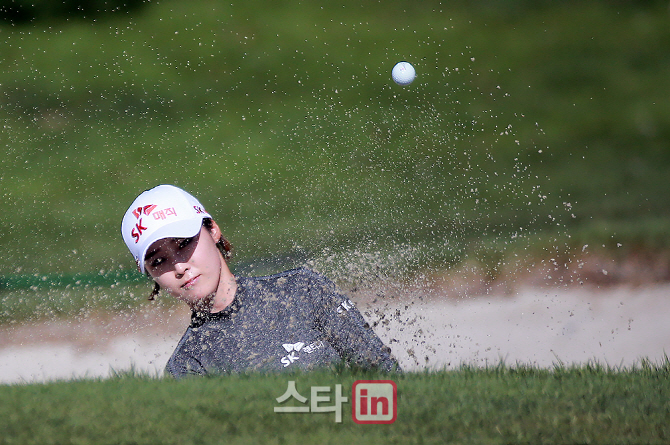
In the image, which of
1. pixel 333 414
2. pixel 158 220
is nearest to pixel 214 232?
pixel 158 220

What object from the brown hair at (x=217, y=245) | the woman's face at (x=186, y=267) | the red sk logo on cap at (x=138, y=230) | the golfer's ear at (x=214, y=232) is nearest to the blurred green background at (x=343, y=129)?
the brown hair at (x=217, y=245)

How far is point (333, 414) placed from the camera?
5.94 ft

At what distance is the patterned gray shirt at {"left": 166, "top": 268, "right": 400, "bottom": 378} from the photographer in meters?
2.80

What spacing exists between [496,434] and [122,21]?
11.9 metres

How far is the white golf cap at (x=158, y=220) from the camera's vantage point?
112 inches

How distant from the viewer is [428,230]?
250 inches

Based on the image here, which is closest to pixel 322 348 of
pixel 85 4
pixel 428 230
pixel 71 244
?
pixel 428 230

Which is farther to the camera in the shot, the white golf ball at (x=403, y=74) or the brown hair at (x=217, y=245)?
the white golf ball at (x=403, y=74)

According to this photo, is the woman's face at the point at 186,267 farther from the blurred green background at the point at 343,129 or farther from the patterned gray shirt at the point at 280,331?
the blurred green background at the point at 343,129

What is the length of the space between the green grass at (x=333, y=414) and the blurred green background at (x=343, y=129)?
8.99 ft

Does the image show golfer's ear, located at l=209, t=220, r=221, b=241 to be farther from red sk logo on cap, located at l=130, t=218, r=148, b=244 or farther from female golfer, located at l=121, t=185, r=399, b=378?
red sk logo on cap, located at l=130, t=218, r=148, b=244

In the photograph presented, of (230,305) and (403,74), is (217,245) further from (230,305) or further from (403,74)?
(403,74)

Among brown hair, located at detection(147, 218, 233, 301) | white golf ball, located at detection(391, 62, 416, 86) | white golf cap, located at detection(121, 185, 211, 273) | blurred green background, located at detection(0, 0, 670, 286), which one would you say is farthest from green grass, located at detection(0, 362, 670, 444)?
white golf ball, located at detection(391, 62, 416, 86)

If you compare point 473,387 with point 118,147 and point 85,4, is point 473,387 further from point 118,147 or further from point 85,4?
point 85,4
